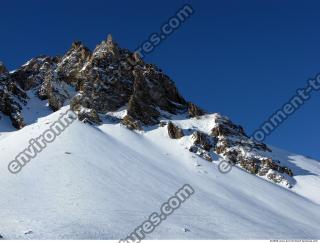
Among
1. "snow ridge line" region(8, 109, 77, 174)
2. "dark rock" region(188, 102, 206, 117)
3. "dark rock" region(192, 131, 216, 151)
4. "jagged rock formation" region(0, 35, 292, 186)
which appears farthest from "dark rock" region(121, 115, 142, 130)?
"dark rock" region(188, 102, 206, 117)

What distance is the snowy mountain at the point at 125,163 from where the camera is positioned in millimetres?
36406

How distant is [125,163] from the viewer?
53.3 metres

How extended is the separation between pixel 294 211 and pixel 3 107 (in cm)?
4673

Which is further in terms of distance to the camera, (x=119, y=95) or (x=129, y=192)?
(x=119, y=95)

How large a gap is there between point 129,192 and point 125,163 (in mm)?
9279

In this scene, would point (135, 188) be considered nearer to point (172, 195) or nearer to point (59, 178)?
point (172, 195)

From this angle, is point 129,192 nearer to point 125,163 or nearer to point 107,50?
point 125,163

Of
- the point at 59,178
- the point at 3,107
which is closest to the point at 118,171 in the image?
the point at 59,178

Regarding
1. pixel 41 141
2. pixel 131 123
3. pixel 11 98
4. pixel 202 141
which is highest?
pixel 202 141

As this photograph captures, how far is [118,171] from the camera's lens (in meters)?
50.2

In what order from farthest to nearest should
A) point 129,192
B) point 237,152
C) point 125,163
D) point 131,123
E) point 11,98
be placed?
point 11,98 → point 131,123 → point 237,152 → point 125,163 → point 129,192

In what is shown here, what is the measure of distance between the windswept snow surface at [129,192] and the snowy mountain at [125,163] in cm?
15

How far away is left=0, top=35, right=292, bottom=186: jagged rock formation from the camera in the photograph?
68.9 m

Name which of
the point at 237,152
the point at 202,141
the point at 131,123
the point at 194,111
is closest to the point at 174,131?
the point at 202,141
